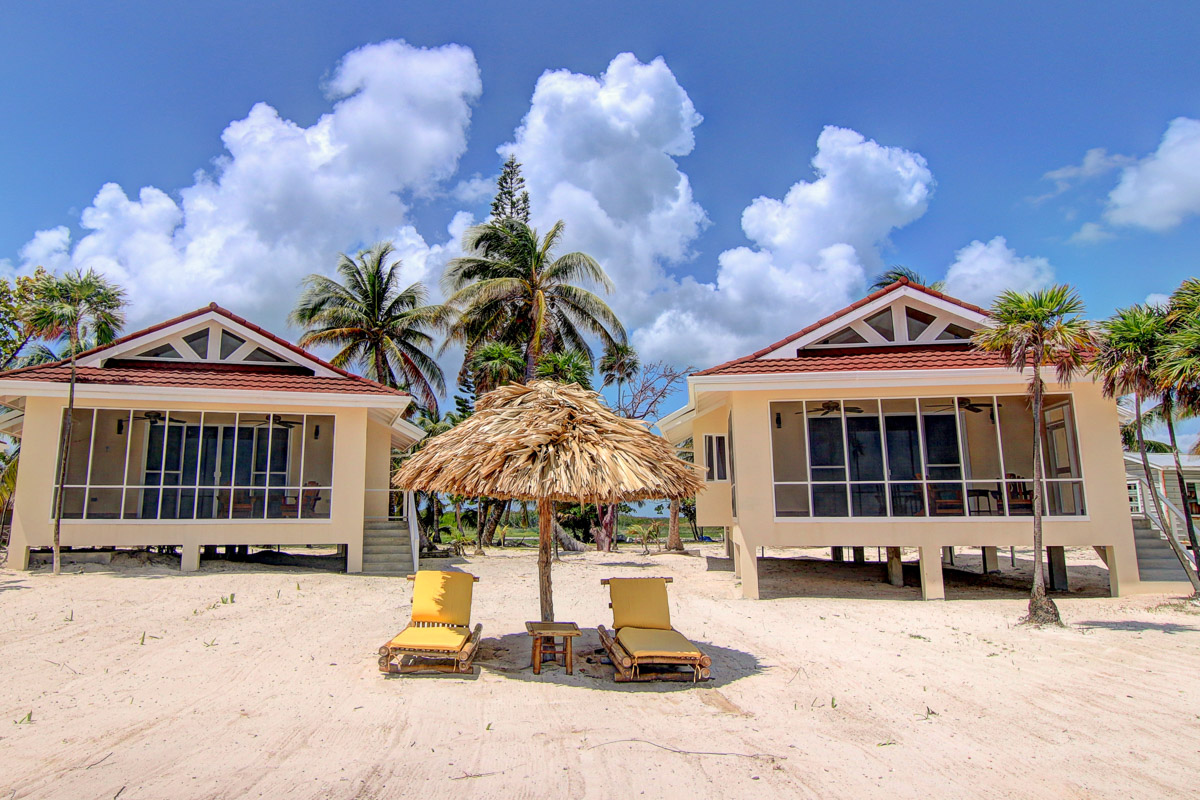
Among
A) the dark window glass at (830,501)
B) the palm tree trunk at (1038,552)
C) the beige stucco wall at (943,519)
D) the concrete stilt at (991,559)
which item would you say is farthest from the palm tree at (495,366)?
the palm tree trunk at (1038,552)

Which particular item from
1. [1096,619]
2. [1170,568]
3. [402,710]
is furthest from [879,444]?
[402,710]

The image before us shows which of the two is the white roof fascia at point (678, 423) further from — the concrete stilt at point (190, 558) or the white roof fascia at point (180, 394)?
the concrete stilt at point (190, 558)

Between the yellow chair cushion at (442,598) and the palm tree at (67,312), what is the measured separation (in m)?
8.92

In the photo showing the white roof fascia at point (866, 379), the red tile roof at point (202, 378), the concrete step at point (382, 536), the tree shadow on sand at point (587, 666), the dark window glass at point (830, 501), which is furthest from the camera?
the concrete step at point (382, 536)

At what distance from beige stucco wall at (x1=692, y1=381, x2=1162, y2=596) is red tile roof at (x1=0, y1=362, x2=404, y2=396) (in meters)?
7.17

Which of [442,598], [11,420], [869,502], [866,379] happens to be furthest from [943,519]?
[11,420]

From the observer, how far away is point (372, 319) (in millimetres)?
26984

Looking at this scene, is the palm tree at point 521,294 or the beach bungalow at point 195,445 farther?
the palm tree at point 521,294

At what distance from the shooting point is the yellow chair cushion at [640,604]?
8094 millimetres

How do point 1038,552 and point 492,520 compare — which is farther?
point 492,520

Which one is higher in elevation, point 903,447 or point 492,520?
point 903,447

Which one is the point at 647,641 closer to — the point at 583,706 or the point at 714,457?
the point at 583,706

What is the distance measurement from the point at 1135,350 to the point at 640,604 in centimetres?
892

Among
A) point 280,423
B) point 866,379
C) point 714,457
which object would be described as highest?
point 866,379
